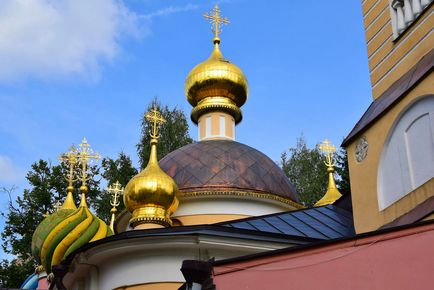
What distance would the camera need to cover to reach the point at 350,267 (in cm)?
501

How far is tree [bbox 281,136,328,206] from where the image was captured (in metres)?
21.8

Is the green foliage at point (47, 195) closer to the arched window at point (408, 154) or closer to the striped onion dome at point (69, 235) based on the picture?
the striped onion dome at point (69, 235)

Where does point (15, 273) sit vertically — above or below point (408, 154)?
above

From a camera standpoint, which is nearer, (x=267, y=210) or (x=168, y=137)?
(x=267, y=210)

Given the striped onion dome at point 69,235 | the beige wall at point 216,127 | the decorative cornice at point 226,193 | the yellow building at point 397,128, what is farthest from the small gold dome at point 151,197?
the yellow building at point 397,128

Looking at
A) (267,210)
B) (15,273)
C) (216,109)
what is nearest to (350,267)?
(267,210)

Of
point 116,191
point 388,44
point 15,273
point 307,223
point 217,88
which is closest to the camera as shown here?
point 388,44

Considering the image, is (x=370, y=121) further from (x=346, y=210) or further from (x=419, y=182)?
(x=346, y=210)

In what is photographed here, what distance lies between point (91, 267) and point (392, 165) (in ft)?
14.1

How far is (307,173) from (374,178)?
15.3 metres

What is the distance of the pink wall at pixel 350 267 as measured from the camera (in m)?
4.88

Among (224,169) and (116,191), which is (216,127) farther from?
(116,191)

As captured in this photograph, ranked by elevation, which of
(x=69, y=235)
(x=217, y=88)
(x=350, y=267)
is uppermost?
(x=217, y=88)

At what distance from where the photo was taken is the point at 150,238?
843 cm
